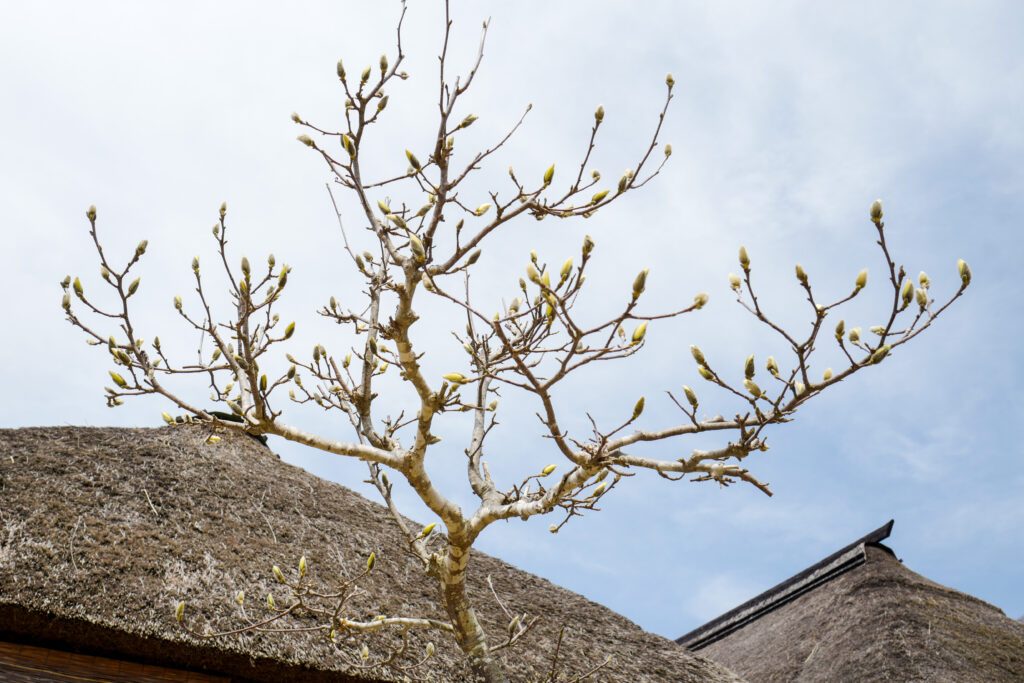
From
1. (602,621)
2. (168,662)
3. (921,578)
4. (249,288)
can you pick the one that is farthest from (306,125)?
(921,578)

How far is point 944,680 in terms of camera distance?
5688 millimetres

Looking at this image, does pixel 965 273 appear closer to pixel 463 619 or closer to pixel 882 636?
pixel 463 619

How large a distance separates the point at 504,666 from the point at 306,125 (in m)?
3.39

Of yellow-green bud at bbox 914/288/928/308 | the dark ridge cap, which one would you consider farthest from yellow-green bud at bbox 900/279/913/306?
the dark ridge cap

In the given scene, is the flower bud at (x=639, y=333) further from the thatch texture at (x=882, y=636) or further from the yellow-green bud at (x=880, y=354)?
the thatch texture at (x=882, y=636)

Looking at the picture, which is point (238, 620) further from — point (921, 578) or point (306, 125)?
point (921, 578)

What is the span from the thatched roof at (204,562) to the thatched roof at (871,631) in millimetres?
1095

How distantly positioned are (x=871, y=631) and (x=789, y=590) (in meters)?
2.80

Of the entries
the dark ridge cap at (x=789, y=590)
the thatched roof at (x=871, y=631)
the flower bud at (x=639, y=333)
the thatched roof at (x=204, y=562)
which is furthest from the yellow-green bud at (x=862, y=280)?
the dark ridge cap at (x=789, y=590)

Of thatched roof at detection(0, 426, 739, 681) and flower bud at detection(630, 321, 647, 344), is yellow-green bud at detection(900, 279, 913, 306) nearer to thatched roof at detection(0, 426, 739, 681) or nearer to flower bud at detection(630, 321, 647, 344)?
flower bud at detection(630, 321, 647, 344)

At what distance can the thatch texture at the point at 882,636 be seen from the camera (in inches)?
240

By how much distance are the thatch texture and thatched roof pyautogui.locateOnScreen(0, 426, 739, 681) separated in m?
1.07

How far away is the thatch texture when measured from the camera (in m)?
6.10

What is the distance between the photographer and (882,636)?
6.48 metres
